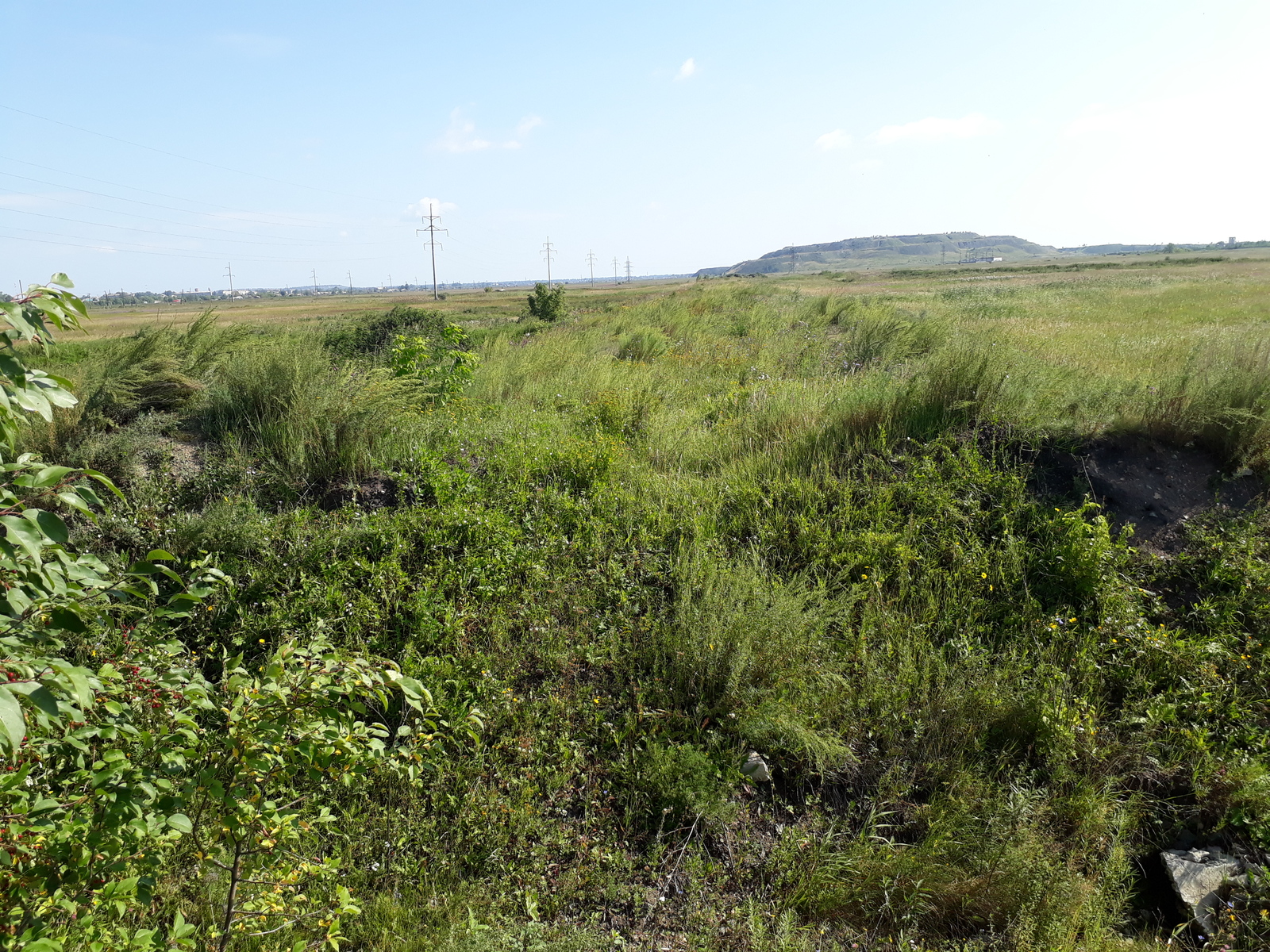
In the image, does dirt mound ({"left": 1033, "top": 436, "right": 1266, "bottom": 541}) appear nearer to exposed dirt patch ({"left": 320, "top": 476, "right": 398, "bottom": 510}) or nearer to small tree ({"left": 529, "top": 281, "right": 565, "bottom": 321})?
exposed dirt patch ({"left": 320, "top": 476, "right": 398, "bottom": 510})

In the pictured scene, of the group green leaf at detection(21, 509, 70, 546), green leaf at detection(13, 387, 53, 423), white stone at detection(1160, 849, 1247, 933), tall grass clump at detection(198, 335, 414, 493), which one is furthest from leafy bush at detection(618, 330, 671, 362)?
green leaf at detection(21, 509, 70, 546)

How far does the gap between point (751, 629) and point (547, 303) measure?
1993 centimetres

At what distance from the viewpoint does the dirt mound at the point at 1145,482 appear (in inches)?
225

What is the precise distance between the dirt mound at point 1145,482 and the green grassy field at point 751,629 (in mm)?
100

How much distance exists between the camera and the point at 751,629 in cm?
448

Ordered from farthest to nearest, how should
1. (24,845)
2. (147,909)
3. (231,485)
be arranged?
(231,485), (147,909), (24,845)

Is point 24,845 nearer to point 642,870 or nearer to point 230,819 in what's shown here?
point 230,819

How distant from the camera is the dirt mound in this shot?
5727 millimetres

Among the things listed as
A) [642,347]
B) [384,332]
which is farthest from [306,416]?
[642,347]

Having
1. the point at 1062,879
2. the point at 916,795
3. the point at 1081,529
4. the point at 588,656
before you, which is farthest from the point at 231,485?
the point at 1081,529

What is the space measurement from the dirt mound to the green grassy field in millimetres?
100

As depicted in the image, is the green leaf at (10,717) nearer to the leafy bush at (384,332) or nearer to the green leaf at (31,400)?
the green leaf at (31,400)

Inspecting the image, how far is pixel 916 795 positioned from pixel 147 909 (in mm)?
3804

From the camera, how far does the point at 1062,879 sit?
10.6ft
